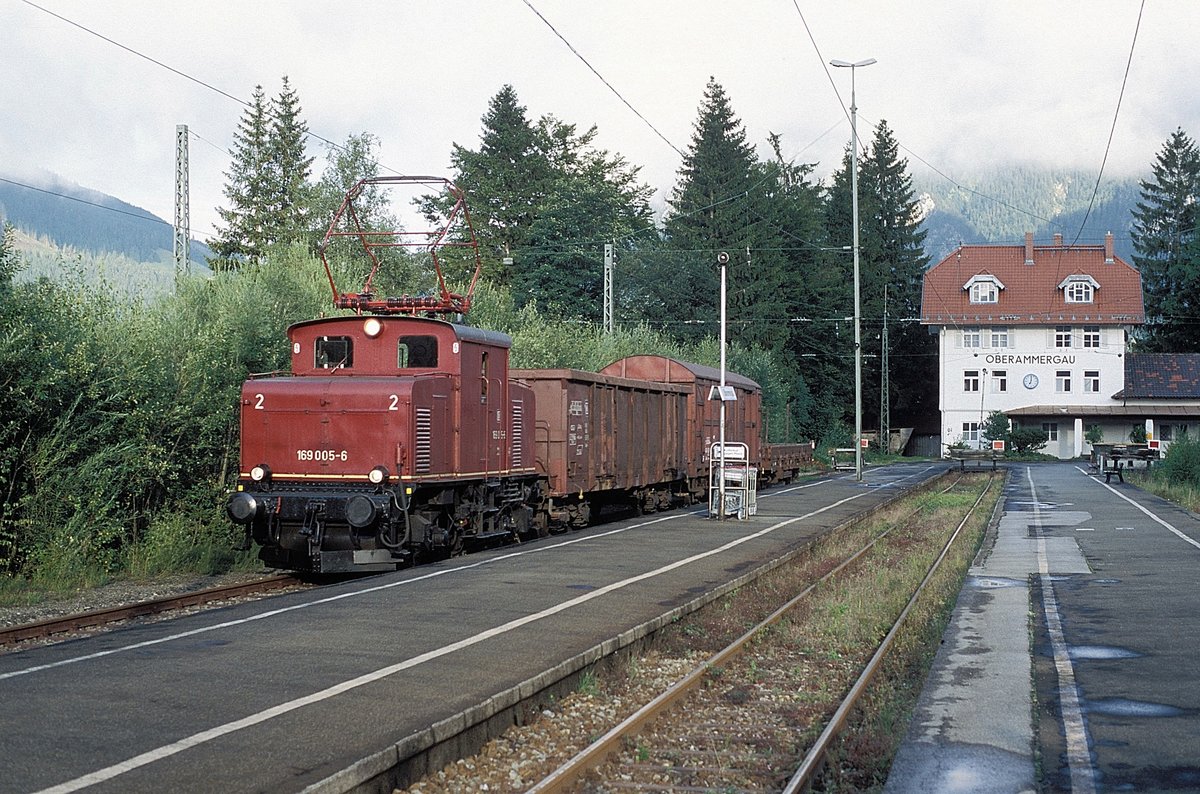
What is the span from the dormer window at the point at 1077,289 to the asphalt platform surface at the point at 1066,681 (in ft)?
Answer: 206

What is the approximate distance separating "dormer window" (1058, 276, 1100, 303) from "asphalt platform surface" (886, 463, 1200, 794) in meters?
62.7

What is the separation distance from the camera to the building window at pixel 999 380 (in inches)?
3095

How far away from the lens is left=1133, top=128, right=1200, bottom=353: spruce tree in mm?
88312

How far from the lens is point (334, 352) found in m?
16.8

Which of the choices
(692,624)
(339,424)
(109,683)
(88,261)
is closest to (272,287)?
(88,261)

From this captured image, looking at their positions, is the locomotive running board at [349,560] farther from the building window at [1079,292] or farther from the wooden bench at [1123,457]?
the building window at [1079,292]

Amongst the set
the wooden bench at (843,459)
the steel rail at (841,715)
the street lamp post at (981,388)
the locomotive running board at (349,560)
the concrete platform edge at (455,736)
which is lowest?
the steel rail at (841,715)

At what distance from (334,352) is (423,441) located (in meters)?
2.16

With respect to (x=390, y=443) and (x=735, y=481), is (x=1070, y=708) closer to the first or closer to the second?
(x=390, y=443)

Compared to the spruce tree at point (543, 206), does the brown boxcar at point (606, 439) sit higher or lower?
lower

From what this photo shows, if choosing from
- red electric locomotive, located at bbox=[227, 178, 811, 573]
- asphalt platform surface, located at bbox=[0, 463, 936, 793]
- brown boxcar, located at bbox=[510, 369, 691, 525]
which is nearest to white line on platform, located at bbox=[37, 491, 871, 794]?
asphalt platform surface, located at bbox=[0, 463, 936, 793]

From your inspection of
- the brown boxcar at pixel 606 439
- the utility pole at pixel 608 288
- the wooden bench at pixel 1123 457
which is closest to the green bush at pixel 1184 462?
the wooden bench at pixel 1123 457

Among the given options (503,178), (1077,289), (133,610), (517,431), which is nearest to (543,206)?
(503,178)

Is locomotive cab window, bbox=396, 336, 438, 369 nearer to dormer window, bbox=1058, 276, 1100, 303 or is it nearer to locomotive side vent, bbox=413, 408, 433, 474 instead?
locomotive side vent, bbox=413, 408, 433, 474
